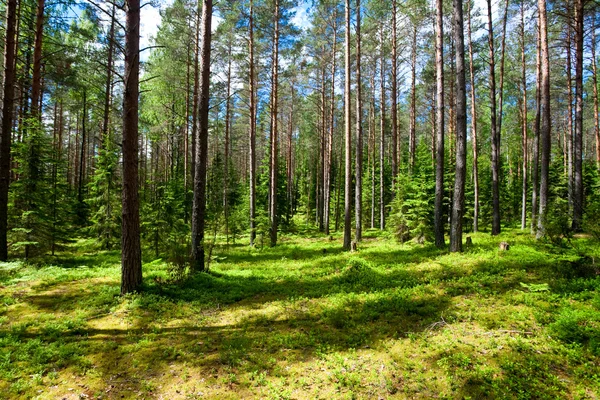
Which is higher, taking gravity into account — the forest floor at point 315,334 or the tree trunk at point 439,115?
the tree trunk at point 439,115

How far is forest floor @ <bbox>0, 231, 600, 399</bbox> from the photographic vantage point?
3.86 meters

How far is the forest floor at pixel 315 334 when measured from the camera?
386 cm

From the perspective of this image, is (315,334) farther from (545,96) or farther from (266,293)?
(545,96)

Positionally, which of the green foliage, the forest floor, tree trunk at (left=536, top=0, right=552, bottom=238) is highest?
tree trunk at (left=536, top=0, right=552, bottom=238)

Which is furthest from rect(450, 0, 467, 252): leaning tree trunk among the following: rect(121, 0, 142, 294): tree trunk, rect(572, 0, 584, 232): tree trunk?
rect(121, 0, 142, 294): tree trunk

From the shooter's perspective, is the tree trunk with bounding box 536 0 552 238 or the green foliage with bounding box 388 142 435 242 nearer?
the tree trunk with bounding box 536 0 552 238

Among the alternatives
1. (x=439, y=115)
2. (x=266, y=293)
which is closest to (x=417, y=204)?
(x=439, y=115)

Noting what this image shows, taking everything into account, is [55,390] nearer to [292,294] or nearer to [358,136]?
[292,294]

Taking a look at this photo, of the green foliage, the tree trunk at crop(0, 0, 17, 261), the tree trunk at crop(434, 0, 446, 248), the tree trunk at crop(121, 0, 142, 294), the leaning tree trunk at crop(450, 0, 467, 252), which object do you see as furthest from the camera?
the green foliage

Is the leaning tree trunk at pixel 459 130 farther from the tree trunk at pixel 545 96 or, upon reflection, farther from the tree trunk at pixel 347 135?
the tree trunk at pixel 545 96

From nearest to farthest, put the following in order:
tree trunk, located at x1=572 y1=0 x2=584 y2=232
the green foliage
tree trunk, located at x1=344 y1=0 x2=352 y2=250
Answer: tree trunk, located at x1=572 y1=0 x2=584 y2=232
tree trunk, located at x1=344 y1=0 x2=352 y2=250
the green foliage

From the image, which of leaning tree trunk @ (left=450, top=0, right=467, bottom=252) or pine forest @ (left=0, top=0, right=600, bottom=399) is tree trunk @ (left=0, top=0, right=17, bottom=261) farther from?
leaning tree trunk @ (left=450, top=0, right=467, bottom=252)

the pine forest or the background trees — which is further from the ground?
the background trees

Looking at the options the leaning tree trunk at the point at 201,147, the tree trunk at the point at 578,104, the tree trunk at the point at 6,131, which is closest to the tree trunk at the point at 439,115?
the tree trunk at the point at 578,104
